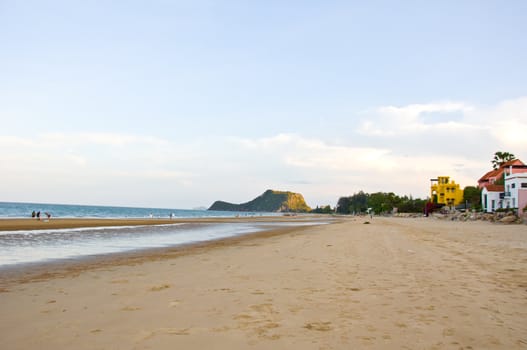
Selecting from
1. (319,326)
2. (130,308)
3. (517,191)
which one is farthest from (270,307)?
(517,191)

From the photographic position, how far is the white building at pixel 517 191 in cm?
4312

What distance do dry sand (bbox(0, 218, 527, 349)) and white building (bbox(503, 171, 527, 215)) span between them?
4091cm

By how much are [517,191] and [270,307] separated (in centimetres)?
4818

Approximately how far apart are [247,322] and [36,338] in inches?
96.3

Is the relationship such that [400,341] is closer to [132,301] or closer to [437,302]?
[437,302]

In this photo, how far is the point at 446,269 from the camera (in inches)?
353

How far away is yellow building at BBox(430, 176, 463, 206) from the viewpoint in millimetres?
80625

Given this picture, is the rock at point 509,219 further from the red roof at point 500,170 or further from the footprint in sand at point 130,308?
the footprint in sand at point 130,308

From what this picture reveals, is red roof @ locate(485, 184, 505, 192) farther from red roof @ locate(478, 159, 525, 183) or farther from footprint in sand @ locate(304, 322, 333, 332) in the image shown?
footprint in sand @ locate(304, 322, 333, 332)

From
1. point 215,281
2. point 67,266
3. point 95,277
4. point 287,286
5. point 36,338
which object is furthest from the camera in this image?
point 67,266

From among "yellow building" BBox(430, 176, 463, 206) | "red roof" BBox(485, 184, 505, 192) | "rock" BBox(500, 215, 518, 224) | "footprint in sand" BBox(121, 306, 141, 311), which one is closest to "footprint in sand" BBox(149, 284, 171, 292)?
"footprint in sand" BBox(121, 306, 141, 311)

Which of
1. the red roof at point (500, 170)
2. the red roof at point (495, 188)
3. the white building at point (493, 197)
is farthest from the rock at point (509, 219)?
the red roof at point (500, 170)

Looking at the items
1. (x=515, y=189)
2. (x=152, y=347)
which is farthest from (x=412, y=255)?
(x=515, y=189)

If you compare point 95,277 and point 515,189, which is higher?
point 515,189
